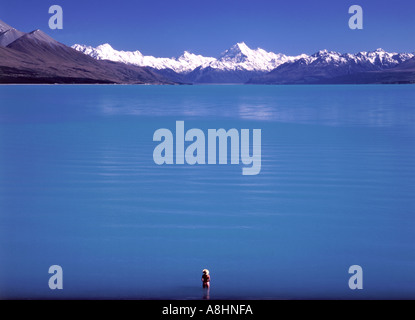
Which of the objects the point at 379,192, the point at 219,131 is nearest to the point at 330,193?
the point at 379,192

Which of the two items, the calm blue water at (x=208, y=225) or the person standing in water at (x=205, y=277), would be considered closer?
the person standing in water at (x=205, y=277)

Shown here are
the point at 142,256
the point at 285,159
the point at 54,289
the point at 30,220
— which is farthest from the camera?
the point at 285,159

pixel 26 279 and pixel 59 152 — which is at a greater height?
pixel 59 152

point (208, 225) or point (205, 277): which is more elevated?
point (208, 225)

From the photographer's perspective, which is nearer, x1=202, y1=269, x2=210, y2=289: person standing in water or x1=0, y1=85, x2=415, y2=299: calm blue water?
x1=202, y1=269, x2=210, y2=289: person standing in water

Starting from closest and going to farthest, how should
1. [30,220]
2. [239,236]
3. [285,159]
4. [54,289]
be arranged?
[54,289]
[239,236]
[30,220]
[285,159]

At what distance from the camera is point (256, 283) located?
23.4 feet

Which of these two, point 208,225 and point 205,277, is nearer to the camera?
point 205,277

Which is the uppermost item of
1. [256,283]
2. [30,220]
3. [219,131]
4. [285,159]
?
[219,131]

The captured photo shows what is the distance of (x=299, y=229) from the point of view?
10016 millimetres
